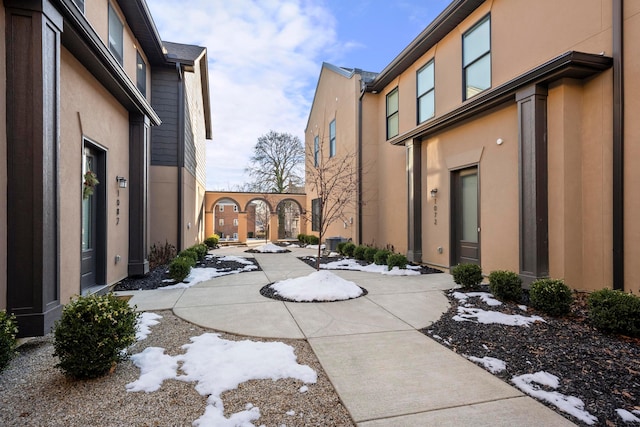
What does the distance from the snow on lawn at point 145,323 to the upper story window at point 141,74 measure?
21.0 feet

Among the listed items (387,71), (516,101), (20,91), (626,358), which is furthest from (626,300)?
(387,71)

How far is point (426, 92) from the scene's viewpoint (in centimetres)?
920

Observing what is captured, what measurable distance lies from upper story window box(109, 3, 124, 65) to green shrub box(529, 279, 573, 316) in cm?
858

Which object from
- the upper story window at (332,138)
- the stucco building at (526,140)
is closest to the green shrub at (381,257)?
the stucco building at (526,140)

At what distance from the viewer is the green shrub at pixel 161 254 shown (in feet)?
29.9

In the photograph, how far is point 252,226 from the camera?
33156mm

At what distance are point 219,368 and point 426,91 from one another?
28.7 ft

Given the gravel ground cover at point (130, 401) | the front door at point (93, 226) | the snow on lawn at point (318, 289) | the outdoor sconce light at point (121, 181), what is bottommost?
the gravel ground cover at point (130, 401)

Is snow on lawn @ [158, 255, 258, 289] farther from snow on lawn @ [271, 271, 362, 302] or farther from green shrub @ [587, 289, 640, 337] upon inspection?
green shrub @ [587, 289, 640, 337]

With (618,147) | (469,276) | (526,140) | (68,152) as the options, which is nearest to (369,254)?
(469,276)

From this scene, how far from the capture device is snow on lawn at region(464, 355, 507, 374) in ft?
9.71

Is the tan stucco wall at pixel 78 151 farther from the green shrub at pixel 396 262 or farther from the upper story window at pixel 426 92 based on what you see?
the upper story window at pixel 426 92

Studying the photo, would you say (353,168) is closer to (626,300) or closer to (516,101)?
(516,101)

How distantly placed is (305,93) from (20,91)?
16.8 m
